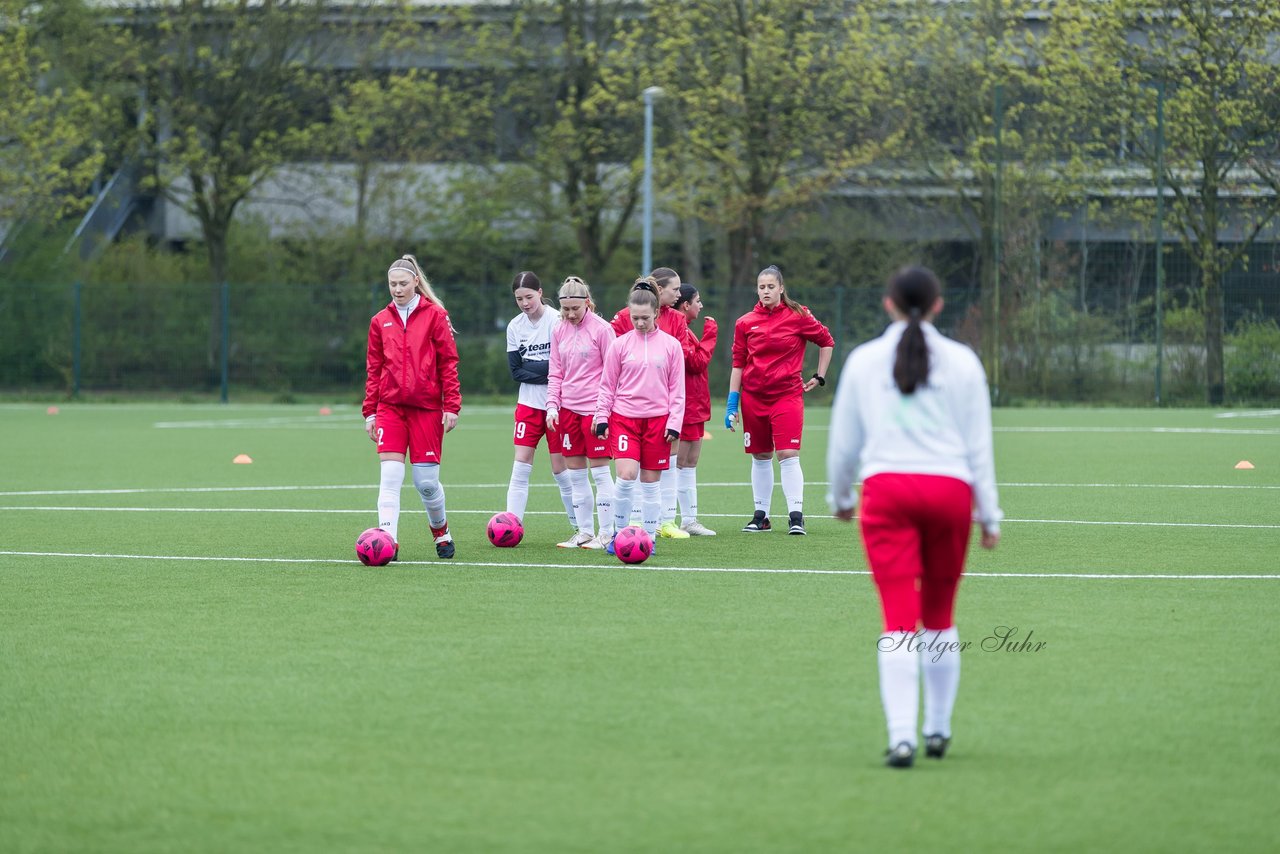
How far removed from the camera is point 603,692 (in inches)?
283

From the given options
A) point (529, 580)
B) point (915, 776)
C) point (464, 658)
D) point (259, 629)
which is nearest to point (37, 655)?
point (259, 629)

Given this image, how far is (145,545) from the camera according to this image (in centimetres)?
1250

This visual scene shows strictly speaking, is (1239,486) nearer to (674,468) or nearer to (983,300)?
(674,468)

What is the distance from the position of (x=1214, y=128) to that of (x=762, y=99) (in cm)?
947

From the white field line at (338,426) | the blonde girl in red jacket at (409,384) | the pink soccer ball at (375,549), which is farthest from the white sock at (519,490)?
the white field line at (338,426)

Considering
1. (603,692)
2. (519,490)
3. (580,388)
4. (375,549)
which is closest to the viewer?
(603,692)

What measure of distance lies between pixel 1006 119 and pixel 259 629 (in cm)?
3079

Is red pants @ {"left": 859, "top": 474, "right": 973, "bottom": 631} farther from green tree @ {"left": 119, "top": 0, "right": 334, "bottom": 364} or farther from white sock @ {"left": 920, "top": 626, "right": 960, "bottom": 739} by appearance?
green tree @ {"left": 119, "top": 0, "right": 334, "bottom": 364}

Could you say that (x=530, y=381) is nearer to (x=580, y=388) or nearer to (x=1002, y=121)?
(x=580, y=388)

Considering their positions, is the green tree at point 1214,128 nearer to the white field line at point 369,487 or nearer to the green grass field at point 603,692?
the white field line at point 369,487

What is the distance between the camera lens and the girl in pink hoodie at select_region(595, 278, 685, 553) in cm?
1170

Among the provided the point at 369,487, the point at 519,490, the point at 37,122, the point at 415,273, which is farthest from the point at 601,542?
the point at 37,122

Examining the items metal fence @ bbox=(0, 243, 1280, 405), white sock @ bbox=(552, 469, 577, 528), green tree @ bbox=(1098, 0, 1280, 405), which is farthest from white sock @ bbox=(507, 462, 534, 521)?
green tree @ bbox=(1098, 0, 1280, 405)

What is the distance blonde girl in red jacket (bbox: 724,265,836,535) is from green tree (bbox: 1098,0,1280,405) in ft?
77.0
